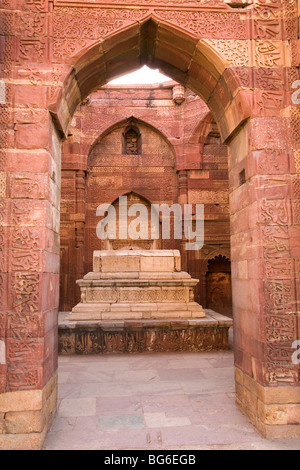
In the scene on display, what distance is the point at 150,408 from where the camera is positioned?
3834 millimetres

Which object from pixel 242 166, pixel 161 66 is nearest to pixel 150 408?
pixel 242 166

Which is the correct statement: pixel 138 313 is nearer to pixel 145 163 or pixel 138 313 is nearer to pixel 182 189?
pixel 182 189

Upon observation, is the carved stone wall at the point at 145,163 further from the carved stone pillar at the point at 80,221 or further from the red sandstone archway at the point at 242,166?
the red sandstone archway at the point at 242,166

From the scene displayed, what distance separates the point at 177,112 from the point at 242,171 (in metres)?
8.92

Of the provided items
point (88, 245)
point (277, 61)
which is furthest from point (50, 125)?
point (88, 245)

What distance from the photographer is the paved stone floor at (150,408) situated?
10.0 feet

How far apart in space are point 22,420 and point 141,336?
350cm

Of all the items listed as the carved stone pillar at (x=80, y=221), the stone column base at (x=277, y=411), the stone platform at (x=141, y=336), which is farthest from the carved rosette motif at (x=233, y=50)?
→ the carved stone pillar at (x=80, y=221)

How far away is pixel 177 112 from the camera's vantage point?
1206cm

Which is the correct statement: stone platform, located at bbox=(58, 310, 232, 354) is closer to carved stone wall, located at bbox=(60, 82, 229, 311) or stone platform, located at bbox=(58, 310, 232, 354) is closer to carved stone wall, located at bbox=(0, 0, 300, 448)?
carved stone wall, located at bbox=(0, 0, 300, 448)

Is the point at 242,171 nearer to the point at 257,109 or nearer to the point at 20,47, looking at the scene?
the point at 257,109

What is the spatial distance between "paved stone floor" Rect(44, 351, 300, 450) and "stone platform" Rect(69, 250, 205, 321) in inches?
41.0

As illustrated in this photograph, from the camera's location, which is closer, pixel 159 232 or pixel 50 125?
pixel 50 125

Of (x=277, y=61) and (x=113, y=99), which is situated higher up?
(x=113, y=99)
